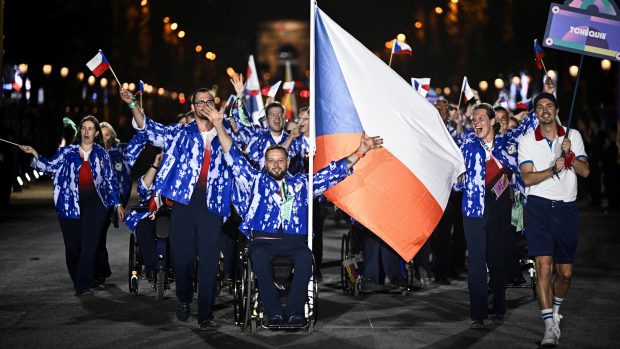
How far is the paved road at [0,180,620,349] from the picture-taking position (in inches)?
415

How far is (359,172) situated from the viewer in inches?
445

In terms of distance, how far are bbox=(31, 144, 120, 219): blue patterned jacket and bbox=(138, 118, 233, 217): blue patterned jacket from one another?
250cm

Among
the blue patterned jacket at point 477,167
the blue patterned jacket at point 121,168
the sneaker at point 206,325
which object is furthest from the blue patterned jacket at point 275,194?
the blue patterned jacket at point 121,168

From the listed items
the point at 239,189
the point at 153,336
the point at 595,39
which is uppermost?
the point at 595,39

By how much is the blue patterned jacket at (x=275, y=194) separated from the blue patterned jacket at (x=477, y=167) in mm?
1141

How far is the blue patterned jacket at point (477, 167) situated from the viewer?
37.2ft

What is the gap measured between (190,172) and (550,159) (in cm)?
317

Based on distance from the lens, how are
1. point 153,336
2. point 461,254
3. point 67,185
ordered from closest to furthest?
point 153,336 < point 67,185 < point 461,254

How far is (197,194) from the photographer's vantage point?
37.6 feet

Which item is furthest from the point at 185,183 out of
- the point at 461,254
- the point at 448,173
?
the point at 461,254

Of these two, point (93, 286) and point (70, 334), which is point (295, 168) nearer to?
point (93, 286)

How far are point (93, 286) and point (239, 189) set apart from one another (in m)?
3.38

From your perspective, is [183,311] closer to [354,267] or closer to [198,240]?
[198,240]

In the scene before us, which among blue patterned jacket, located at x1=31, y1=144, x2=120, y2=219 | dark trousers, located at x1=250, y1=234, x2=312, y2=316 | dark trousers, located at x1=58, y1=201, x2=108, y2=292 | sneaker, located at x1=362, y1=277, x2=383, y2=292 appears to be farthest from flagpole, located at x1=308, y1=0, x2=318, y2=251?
blue patterned jacket, located at x1=31, y1=144, x2=120, y2=219
